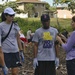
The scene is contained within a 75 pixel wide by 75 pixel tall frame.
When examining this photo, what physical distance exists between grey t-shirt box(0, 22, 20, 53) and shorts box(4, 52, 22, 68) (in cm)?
10

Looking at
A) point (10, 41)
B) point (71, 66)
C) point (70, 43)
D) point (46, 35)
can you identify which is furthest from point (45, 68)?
point (70, 43)

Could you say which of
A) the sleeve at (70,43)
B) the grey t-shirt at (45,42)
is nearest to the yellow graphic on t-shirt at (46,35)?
the grey t-shirt at (45,42)

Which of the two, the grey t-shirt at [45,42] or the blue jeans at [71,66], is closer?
the blue jeans at [71,66]

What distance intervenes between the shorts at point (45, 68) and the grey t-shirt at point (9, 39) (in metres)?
0.60

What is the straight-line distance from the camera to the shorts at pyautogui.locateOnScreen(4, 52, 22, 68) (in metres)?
6.27

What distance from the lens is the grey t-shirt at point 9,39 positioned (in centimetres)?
610

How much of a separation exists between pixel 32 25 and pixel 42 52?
27369 millimetres

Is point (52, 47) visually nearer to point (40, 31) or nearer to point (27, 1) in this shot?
point (40, 31)

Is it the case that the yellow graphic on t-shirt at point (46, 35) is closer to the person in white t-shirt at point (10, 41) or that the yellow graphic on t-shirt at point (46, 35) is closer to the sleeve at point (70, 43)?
the person in white t-shirt at point (10, 41)

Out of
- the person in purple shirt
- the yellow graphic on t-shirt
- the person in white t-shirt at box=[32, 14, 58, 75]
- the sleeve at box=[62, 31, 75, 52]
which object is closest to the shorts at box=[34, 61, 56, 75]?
the person in white t-shirt at box=[32, 14, 58, 75]

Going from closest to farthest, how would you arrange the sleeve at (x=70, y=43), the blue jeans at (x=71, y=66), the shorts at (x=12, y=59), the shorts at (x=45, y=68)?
the sleeve at (x=70, y=43) < the blue jeans at (x=71, y=66) < the shorts at (x=45, y=68) < the shorts at (x=12, y=59)

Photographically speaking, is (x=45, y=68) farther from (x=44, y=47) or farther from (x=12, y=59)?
(x=12, y=59)

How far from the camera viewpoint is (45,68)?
6035mm

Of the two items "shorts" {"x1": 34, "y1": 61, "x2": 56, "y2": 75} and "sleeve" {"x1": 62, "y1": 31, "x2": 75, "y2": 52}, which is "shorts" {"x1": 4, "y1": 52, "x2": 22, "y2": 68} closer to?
"shorts" {"x1": 34, "y1": 61, "x2": 56, "y2": 75}
